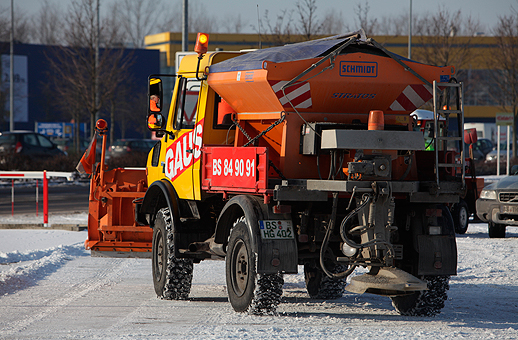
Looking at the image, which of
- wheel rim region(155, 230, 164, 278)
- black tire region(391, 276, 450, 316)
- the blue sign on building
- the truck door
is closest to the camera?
black tire region(391, 276, 450, 316)

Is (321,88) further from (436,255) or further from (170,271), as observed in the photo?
(170,271)

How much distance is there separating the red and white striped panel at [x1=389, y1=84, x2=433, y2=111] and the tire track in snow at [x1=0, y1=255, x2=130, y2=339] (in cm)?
387

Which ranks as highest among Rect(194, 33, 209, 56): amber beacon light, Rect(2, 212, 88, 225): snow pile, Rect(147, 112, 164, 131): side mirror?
Rect(194, 33, 209, 56): amber beacon light

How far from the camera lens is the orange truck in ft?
20.3

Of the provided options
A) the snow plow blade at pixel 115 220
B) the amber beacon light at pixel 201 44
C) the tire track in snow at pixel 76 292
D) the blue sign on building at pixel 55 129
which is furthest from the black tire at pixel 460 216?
the blue sign on building at pixel 55 129

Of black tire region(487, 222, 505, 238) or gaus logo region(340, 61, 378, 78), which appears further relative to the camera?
black tire region(487, 222, 505, 238)

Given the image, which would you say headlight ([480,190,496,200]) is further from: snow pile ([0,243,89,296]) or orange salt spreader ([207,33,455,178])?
snow pile ([0,243,89,296])

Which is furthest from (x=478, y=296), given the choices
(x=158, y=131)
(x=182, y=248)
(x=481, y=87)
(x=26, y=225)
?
(x=481, y=87)

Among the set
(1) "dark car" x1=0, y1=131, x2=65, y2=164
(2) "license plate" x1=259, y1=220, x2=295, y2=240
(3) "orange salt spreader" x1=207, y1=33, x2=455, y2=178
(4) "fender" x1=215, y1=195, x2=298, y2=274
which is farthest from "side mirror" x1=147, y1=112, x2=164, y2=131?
(1) "dark car" x1=0, y1=131, x2=65, y2=164

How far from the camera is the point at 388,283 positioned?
608 centimetres

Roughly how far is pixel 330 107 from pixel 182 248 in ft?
7.65

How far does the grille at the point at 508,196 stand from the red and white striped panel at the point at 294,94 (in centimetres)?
774

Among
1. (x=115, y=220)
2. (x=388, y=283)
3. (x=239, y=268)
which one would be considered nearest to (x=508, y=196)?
(x=115, y=220)

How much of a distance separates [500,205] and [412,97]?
23.0ft
